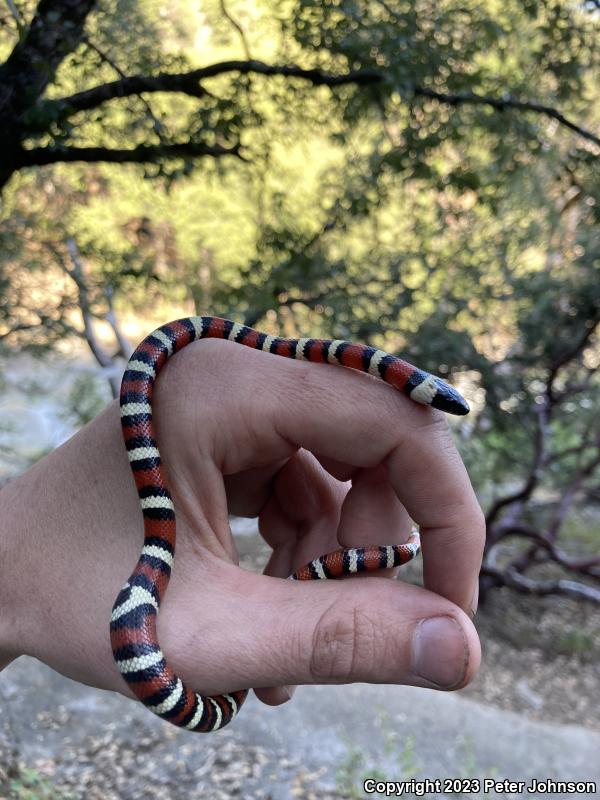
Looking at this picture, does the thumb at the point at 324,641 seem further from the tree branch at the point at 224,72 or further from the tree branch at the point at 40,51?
the tree branch at the point at 224,72

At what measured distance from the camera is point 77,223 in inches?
298

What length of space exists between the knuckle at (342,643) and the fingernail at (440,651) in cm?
15

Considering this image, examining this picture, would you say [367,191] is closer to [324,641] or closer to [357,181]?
[357,181]

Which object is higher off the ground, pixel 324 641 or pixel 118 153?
pixel 118 153

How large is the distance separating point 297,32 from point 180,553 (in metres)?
3.96

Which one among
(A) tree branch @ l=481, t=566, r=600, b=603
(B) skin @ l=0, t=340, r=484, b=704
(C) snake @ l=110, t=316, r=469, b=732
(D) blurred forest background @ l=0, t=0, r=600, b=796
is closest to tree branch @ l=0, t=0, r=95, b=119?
(D) blurred forest background @ l=0, t=0, r=600, b=796

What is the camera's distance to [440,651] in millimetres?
2027

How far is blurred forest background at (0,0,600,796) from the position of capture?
4.59 meters

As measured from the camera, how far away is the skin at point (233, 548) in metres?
2.07

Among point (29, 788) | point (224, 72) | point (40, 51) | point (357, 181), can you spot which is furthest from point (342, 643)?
point (357, 181)

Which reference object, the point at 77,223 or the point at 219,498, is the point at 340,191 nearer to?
Result: the point at 77,223

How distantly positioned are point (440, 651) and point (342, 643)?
30 cm

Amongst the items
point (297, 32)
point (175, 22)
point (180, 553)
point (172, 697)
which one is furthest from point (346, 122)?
point (172, 697)

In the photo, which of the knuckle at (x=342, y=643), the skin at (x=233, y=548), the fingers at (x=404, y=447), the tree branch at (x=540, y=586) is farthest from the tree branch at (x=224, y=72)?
the tree branch at (x=540, y=586)
